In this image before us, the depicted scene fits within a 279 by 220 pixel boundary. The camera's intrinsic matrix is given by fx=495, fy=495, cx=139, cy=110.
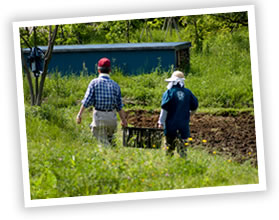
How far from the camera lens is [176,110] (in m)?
7.03

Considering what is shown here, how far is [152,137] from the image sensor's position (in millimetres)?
7410

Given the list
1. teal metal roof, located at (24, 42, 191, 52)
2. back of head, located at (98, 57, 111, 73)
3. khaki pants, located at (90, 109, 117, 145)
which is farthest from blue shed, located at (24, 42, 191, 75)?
khaki pants, located at (90, 109, 117, 145)

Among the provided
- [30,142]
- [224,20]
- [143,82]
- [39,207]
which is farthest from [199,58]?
[39,207]

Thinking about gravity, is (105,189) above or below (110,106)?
below

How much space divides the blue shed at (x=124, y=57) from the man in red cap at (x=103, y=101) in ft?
14.6

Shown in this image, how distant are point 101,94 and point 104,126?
0.47 m

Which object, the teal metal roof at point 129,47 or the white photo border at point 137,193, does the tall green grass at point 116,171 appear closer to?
the white photo border at point 137,193

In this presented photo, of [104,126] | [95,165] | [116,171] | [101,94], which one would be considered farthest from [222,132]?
[95,165]

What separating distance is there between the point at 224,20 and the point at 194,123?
11.2ft

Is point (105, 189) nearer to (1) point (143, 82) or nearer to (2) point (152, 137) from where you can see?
(2) point (152, 137)

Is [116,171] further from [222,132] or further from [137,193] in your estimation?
[222,132]

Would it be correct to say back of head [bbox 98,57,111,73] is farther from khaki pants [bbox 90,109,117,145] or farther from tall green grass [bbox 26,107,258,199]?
tall green grass [bbox 26,107,258,199]

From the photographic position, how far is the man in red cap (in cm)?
709

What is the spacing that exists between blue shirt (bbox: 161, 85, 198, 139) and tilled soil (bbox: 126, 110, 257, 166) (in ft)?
4.00
